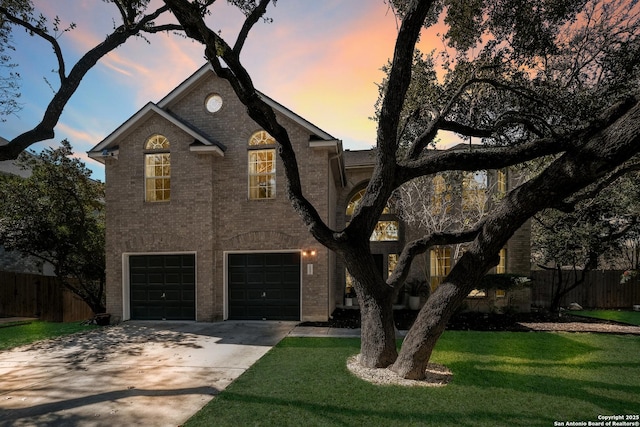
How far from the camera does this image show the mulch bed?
1103cm

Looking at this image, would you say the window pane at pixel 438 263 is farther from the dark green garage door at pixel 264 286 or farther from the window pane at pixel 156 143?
the window pane at pixel 156 143

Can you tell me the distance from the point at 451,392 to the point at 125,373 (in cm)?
579

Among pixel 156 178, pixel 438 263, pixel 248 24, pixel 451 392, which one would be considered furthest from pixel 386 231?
pixel 248 24

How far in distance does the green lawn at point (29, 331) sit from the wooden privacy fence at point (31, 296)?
1994 mm

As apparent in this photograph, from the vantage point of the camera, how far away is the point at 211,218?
1190cm

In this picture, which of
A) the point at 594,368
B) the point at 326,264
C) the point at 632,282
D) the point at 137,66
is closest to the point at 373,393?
the point at 594,368

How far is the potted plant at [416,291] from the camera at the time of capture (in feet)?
47.9

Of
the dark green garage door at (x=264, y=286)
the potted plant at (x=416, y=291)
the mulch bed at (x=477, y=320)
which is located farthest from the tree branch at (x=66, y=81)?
the potted plant at (x=416, y=291)

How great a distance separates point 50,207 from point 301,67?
1072 centimetres

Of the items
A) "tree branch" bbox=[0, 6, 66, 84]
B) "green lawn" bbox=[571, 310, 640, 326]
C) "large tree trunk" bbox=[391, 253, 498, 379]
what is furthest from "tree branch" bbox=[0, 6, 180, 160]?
"green lawn" bbox=[571, 310, 640, 326]

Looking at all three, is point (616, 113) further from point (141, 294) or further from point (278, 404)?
point (141, 294)

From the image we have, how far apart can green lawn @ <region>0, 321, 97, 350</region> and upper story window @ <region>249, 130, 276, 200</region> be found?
22.5ft

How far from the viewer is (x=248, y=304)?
1207 centimetres

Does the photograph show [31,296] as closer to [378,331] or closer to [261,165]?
[261,165]
